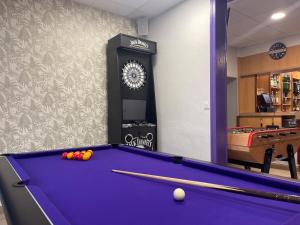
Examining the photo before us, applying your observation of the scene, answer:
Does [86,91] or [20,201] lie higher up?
[86,91]

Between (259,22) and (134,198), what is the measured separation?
14.9ft

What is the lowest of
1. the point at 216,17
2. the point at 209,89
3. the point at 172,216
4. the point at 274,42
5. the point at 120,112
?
the point at 172,216

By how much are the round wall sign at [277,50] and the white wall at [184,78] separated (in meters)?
3.26

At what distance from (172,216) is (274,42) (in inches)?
230

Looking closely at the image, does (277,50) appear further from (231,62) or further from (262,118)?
(262,118)

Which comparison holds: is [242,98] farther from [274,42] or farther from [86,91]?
[86,91]

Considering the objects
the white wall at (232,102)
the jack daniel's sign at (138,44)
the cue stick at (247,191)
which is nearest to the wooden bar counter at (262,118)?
the white wall at (232,102)

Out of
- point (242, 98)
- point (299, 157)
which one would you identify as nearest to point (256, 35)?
point (242, 98)

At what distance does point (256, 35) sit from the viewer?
509 cm

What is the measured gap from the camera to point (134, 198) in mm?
919

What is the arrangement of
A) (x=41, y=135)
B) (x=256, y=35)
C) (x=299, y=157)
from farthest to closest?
(x=256, y=35) → (x=299, y=157) → (x=41, y=135)

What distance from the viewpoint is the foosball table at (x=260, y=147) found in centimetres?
237

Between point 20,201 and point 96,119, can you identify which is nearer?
point 20,201

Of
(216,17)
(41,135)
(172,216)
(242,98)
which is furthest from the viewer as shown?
(242,98)
